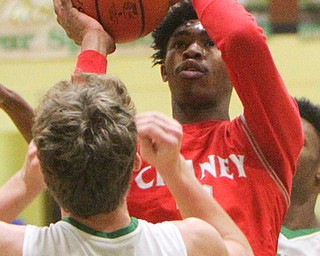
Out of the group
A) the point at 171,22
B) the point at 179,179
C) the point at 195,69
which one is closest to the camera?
the point at 179,179

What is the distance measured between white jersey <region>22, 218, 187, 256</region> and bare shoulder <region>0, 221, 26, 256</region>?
1cm

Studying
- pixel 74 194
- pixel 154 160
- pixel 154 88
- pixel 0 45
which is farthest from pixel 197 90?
pixel 0 45

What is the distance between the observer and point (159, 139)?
5.50 feet

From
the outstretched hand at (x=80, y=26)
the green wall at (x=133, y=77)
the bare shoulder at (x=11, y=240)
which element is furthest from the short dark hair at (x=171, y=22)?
the green wall at (x=133, y=77)

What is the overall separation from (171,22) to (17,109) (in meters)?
0.60

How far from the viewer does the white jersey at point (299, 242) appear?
3217 mm

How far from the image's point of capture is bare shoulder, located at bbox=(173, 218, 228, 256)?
1666 millimetres

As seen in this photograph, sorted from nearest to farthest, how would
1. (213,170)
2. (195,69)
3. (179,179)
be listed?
1. (179,179)
2. (213,170)
3. (195,69)

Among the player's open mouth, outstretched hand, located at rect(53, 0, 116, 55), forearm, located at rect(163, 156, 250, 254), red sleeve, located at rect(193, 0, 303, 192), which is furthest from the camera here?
the player's open mouth

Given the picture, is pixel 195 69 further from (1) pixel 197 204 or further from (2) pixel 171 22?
(1) pixel 197 204

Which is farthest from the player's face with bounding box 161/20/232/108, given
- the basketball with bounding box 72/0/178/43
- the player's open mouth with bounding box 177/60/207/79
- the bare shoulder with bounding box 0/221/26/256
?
the bare shoulder with bounding box 0/221/26/256

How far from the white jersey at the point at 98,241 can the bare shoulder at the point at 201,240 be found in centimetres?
1

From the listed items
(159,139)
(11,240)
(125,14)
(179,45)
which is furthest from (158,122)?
(179,45)

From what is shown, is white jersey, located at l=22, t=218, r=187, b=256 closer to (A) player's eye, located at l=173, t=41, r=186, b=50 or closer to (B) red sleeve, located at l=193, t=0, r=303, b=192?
(B) red sleeve, located at l=193, t=0, r=303, b=192
